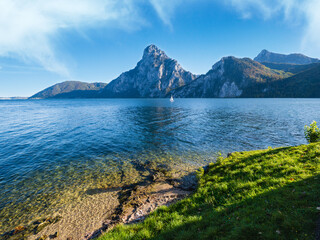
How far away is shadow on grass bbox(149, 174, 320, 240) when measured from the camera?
5.60 meters

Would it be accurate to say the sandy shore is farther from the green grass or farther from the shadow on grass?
the shadow on grass

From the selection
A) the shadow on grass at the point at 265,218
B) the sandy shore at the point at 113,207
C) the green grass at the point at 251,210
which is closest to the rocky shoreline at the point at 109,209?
the sandy shore at the point at 113,207

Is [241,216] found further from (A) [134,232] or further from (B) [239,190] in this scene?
(A) [134,232]

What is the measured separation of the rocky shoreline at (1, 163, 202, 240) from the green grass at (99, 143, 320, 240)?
2.88 metres

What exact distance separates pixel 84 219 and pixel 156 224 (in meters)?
7.29

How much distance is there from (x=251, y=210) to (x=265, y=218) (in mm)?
746

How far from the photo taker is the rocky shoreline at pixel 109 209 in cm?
1052

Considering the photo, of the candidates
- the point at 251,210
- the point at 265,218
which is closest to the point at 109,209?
the point at 251,210

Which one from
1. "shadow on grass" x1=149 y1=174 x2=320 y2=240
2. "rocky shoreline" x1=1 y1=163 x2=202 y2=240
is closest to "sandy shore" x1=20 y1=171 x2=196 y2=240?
"rocky shoreline" x1=1 y1=163 x2=202 y2=240

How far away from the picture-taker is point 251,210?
23.7 feet

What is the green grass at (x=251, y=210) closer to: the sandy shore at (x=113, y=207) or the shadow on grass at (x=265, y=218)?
the shadow on grass at (x=265, y=218)

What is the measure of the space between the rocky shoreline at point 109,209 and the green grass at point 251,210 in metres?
2.88

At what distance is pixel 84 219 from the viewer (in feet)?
38.2

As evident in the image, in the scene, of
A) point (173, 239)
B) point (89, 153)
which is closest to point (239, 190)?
point (173, 239)
